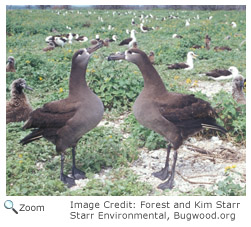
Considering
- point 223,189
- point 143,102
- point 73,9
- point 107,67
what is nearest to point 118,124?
point 107,67

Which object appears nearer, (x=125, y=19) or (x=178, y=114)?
(x=178, y=114)

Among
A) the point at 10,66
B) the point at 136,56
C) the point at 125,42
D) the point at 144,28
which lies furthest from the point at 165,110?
the point at 144,28

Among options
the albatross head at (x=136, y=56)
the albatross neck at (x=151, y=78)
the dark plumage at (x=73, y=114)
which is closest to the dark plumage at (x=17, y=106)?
the dark plumage at (x=73, y=114)

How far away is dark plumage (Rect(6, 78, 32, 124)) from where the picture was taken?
6.49 m

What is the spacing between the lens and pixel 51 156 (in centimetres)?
536

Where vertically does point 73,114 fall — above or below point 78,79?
below

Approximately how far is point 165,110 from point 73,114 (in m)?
1.24

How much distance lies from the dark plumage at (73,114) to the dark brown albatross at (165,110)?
1.74 ft

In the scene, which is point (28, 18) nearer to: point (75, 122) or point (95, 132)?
point (95, 132)

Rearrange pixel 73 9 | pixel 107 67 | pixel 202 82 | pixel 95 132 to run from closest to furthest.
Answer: pixel 95 132, pixel 107 67, pixel 202 82, pixel 73 9

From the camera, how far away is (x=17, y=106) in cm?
654

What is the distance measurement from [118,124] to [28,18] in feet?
27.0

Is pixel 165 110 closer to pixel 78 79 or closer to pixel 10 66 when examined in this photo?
pixel 78 79

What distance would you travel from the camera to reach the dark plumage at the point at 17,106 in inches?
255
